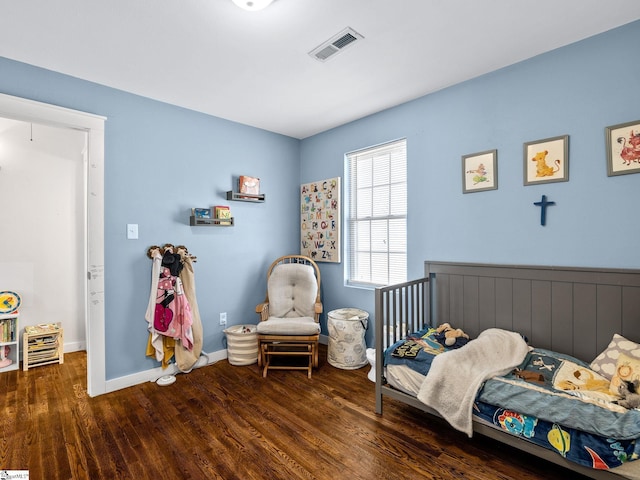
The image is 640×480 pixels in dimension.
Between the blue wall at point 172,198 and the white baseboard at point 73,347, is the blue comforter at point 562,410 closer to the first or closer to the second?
the blue wall at point 172,198

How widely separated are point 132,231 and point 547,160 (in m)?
3.23

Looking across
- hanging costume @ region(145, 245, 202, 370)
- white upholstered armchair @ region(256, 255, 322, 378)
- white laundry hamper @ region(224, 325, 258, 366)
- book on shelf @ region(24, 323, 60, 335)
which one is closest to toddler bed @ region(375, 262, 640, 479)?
white upholstered armchair @ region(256, 255, 322, 378)

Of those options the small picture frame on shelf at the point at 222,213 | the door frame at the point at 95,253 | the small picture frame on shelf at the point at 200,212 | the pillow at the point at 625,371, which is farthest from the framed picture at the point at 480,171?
the door frame at the point at 95,253

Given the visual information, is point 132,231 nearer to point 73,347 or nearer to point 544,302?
point 73,347

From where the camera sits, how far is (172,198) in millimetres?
3059

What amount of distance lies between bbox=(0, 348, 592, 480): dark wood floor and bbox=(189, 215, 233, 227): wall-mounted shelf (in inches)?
55.8

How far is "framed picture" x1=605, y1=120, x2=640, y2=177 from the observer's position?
195 centimetres

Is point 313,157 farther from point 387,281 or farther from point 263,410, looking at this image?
point 263,410

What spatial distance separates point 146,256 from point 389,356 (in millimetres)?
2184

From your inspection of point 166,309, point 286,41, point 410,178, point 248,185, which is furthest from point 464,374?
point 248,185

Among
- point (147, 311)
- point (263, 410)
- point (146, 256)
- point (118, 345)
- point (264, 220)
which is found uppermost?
A: point (264, 220)

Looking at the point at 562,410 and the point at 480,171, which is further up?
the point at 480,171

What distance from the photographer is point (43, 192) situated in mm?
3523

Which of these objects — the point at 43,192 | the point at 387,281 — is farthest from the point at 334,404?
the point at 43,192
